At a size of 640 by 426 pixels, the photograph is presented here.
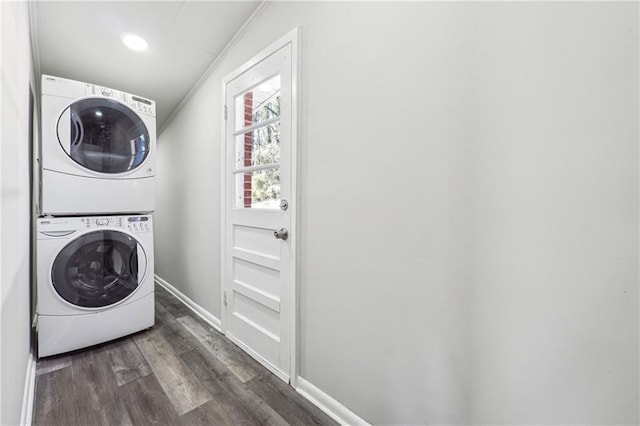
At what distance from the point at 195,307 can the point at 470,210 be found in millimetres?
2473

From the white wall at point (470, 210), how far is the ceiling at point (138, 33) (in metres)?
0.80

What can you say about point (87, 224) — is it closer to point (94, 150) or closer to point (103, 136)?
point (94, 150)

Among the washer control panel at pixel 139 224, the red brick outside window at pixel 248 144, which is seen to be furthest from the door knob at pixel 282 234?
the washer control panel at pixel 139 224

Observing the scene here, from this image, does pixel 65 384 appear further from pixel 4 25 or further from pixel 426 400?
pixel 426 400

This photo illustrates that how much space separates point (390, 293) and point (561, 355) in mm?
513

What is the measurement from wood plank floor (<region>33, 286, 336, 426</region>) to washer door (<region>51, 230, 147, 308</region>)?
38 centimetres

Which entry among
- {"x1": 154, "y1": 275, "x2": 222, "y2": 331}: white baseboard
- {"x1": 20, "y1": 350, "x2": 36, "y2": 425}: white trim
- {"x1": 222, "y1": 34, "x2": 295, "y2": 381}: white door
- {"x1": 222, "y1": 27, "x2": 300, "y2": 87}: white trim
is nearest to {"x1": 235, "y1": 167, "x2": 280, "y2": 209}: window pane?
{"x1": 222, "y1": 34, "x2": 295, "y2": 381}: white door

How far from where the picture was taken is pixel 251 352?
1737 mm

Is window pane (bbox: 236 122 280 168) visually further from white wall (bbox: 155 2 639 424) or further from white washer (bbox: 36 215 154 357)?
white washer (bbox: 36 215 154 357)

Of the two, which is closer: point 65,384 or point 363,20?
point 363,20

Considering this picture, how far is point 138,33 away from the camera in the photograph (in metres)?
1.81

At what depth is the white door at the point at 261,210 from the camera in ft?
4.85

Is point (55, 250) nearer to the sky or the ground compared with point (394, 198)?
nearer to the ground

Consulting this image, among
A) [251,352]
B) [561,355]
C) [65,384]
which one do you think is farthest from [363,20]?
[65,384]
